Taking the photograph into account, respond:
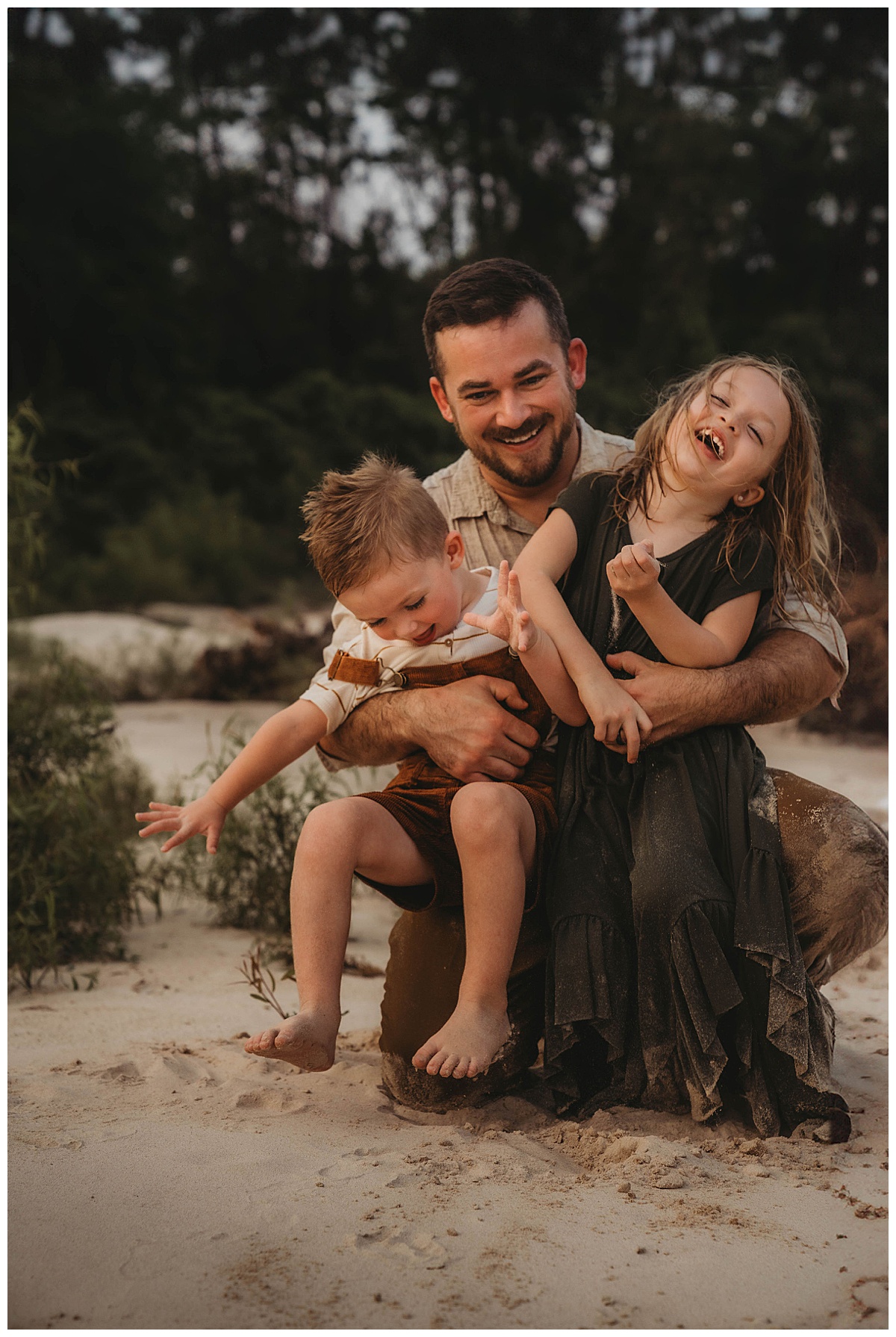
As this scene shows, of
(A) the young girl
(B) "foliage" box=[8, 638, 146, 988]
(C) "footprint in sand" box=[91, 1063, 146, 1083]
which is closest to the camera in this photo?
(A) the young girl

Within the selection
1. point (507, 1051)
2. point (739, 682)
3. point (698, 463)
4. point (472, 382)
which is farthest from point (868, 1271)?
point (472, 382)

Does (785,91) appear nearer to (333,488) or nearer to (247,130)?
(247,130)

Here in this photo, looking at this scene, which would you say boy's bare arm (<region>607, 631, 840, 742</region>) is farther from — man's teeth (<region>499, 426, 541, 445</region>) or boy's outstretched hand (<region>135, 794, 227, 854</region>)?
boy's outstretched hand (<region>135, 794, 227, 854</region>)

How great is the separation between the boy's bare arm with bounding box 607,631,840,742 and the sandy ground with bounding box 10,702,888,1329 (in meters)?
0.83

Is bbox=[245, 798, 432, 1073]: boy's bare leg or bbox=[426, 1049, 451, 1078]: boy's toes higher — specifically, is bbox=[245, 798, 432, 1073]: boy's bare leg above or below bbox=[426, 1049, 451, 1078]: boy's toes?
above

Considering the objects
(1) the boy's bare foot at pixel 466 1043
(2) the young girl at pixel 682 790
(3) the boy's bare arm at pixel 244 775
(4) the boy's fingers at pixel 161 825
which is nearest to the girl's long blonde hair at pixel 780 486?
(2) the young girl at pixel 682 790

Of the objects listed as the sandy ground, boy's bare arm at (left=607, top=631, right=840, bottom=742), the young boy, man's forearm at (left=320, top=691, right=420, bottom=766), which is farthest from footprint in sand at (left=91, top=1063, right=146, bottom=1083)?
boy's bare arm at (left=607, top=631, right=840, bottom=742)

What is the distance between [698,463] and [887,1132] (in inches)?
55.9

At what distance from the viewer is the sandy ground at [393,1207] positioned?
174cm

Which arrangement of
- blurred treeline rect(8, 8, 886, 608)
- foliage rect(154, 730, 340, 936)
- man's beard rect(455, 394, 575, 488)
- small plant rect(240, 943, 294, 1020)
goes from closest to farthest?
1. small plant rect(240, 943, 294, 1020)
2. man's beard rect(455, 394, 575, 488)
3. foliage rect(154, 730, 340, 936)
4. blurred treeline rect(8, 8, 886, 608)

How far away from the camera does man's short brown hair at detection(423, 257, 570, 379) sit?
2.94m

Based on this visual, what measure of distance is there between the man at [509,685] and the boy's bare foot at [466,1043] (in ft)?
1.06

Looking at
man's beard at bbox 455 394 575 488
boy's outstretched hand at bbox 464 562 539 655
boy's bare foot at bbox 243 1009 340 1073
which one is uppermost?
man's beard at bbox 455 394 575 488

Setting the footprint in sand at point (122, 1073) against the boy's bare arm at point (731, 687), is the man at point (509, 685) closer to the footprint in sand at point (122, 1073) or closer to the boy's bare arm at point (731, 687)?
the boy's bare arm at point (731, 687)
